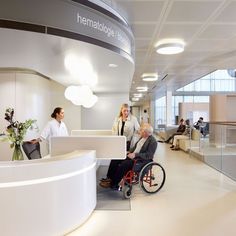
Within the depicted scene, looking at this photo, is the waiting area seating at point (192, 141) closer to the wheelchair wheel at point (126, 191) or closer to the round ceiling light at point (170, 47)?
the round ceiling light at point (170, 47)

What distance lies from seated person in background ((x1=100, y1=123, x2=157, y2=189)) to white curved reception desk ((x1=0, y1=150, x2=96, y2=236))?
1.28m

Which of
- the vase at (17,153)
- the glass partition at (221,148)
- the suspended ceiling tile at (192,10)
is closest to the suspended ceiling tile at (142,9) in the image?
the suspended ceiling tile at (192,10)

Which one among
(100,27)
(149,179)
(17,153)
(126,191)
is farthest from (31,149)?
(100,27)

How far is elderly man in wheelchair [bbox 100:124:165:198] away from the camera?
4363mm

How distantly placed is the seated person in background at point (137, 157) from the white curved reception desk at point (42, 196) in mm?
1282

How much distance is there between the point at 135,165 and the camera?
175 inches

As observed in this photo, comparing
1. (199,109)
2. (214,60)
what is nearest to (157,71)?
(214,60)

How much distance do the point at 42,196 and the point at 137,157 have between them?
2112mm

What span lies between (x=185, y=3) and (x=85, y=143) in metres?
2.28

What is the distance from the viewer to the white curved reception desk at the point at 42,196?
2529 mm

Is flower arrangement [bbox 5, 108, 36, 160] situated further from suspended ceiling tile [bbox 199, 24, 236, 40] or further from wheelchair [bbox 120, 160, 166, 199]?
suspended ceiling tile [bbox 199, 24, 236, 40]

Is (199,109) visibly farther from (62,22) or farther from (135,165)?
(62,22)

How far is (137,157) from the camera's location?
4.52m

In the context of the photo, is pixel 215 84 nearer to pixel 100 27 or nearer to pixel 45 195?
pixel 100 27
